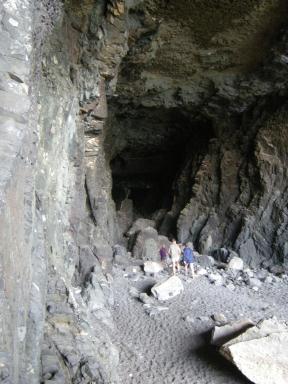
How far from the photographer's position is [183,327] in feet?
25.1

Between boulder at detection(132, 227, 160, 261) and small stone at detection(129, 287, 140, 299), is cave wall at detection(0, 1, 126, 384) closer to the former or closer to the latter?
small stone at detection(129, 287, 140, 299)

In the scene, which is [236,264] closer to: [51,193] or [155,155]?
[51,193]

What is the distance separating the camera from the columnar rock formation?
11.4 ft

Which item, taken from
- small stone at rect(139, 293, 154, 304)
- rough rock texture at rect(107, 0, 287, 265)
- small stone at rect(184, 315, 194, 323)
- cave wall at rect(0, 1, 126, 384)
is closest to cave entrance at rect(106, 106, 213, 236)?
rough rock texture at rect(107, 0, 287, 265)

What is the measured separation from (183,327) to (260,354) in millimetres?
2240

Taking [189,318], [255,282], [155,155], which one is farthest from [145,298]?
[155,155]

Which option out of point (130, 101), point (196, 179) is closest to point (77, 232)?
point (130, 101)

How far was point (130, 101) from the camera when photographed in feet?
46.0

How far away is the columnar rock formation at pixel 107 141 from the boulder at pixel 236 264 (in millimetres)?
642

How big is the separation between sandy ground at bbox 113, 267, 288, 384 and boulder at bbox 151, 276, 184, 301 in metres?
0.18

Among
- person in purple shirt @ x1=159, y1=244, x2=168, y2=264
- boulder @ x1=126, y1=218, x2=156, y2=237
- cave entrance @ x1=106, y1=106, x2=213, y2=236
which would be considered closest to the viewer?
person in purple shirt @ x1=159, y1=244, x2=168, y2=264

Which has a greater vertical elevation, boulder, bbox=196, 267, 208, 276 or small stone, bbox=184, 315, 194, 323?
boulder, bbox=196, 267, 208, 276

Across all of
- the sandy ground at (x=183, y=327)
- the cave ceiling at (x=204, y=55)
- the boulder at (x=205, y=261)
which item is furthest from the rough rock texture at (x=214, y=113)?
the sandy ground at (x=183, y=327)

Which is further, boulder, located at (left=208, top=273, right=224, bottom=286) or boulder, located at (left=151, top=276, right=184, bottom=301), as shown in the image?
boulder, located at (left=208, top=273, right=224, bottom=286)
